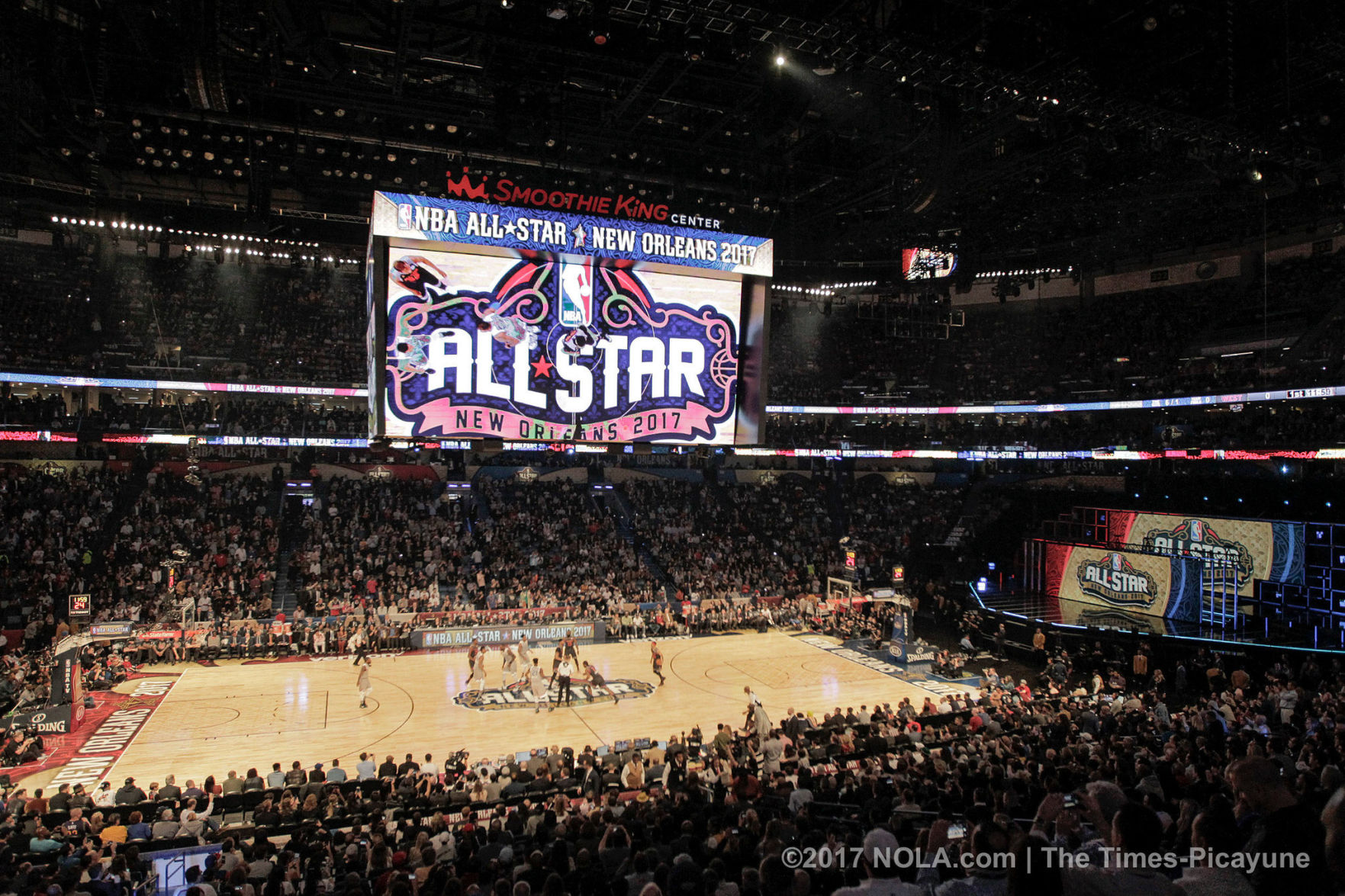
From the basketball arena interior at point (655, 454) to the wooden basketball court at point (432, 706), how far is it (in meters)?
0.20

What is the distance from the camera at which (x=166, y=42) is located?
16078mm

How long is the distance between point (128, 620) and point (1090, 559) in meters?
32.9

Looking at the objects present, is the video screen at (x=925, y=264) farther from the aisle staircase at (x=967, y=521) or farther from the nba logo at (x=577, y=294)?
the aisle staircase at (x=967, y=521)

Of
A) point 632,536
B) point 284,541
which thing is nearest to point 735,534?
point 632,536

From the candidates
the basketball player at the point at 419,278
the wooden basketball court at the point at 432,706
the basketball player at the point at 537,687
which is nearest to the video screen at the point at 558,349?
the basketball player at the point at 419,278

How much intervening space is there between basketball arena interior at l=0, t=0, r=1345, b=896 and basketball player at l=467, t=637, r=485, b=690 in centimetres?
29

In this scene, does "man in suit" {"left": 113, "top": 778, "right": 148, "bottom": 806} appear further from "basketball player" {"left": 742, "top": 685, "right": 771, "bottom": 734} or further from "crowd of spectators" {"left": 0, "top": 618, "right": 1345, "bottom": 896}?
"basketball player" {"left": 742, "top": 685, "right": 771, "bottom": 734}

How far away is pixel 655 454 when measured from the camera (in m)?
25.6

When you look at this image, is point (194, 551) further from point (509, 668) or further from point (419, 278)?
point (419, 278)

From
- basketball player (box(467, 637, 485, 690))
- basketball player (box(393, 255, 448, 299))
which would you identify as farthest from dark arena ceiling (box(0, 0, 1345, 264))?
basketball player (box(467, 637, 485, 690))

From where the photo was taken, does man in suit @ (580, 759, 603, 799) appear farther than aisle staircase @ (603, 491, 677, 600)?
No

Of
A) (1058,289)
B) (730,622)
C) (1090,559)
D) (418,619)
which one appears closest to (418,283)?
(418,619)

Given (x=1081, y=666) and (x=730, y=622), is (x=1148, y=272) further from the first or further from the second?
(x=730, y=622)

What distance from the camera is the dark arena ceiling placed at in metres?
14.2
